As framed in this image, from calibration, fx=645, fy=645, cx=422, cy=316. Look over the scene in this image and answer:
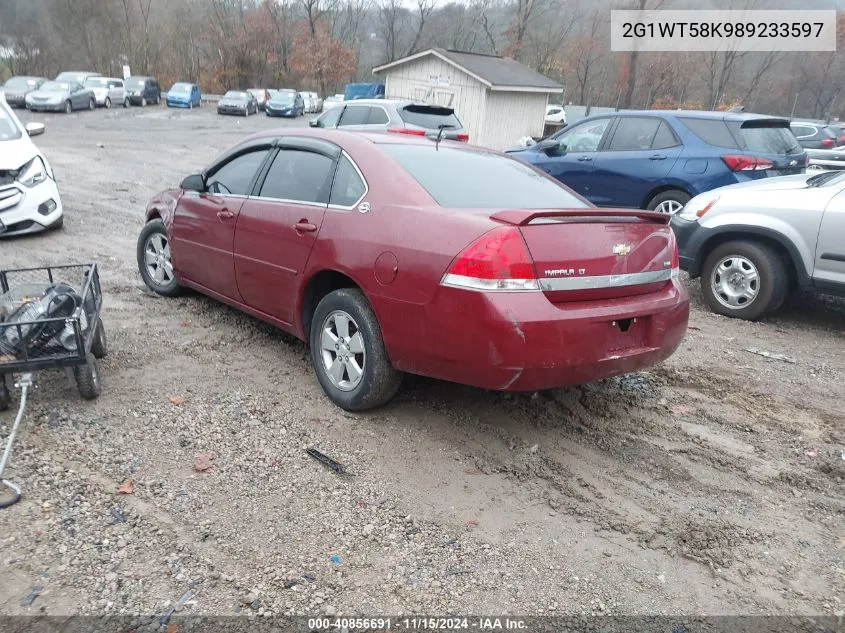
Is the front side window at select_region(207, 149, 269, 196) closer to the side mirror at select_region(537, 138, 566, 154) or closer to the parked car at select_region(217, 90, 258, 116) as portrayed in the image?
the side mirror at select_region(537, 138, 566, 154)

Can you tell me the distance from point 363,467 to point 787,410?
2.78m

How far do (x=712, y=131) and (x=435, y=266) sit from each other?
21.8ft

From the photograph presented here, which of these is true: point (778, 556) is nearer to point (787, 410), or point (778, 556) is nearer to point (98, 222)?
point (787, 410)

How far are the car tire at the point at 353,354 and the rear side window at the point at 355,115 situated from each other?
10661mm

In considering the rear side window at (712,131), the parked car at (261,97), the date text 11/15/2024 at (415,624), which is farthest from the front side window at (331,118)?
the parked car at (261,97)

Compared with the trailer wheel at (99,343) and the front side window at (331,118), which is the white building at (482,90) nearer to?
the front side window at (331,118)

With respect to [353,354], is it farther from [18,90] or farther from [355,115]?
[18,90]

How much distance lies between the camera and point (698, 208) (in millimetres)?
6309

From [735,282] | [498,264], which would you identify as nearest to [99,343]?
[498,264]

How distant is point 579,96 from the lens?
52.8 meters

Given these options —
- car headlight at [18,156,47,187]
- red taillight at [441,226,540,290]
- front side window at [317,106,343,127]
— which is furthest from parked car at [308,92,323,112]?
red taillight at [441,226,540,290]

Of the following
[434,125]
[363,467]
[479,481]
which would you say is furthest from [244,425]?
[434,125]

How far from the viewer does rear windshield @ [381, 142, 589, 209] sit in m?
3.59

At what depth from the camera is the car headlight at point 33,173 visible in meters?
7.29
